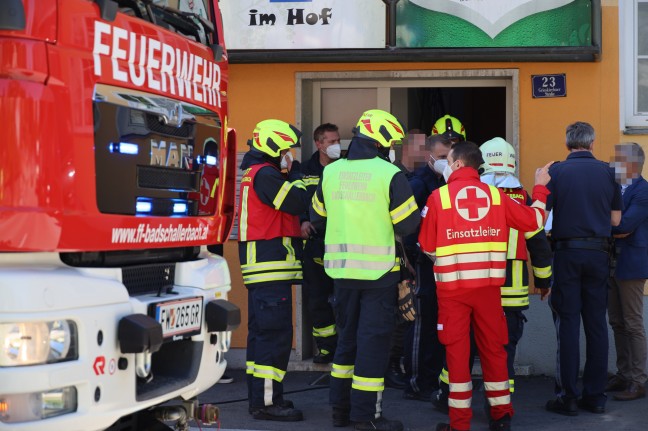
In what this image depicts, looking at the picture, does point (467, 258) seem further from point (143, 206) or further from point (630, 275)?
point (143, 206)

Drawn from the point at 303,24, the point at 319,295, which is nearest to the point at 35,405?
the point at 319,295

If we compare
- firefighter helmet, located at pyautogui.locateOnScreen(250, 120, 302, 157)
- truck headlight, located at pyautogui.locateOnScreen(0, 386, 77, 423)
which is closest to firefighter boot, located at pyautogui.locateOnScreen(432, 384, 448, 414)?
firefighter helmet, located at pyautogui.locateOnScreen(250, 120, 302, 157)

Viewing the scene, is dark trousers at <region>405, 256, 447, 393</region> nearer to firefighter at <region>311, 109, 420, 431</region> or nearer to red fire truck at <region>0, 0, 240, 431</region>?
firefighter at <region>311, 109, 420, 431</region>

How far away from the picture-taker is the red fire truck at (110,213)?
4.33 metres

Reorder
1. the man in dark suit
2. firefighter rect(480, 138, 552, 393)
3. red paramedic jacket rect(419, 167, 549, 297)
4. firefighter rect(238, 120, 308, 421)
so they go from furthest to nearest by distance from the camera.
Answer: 1. the man in dark suit
2. firefighter rect(238, 120, 308, 421)
3. firefighter rect(480, 138, 552, 393)
4. red paramedic jacket rect(419, 167, 549, 297)

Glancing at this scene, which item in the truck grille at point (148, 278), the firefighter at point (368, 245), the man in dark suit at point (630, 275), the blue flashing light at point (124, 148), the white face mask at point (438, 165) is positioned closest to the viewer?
the blue flashing light at point (124, 148)

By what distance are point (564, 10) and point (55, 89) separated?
5.50 m

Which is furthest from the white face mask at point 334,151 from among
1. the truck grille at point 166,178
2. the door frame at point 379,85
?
the truck grille at point 166,178

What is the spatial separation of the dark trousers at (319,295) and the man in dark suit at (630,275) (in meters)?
2.32

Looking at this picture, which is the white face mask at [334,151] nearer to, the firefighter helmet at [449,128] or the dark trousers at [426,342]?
the firefighter helmet at [449,128]

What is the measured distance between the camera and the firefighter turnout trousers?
22.1ft

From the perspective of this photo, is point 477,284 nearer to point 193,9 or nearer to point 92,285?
point 193,9

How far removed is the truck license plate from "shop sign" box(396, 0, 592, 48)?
416 cm

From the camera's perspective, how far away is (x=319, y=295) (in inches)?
348
